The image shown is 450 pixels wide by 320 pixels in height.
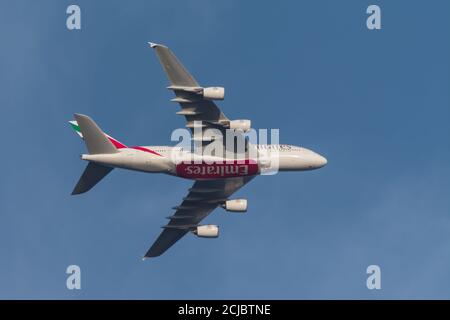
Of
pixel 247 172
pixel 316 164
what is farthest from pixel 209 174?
pixel 316 164

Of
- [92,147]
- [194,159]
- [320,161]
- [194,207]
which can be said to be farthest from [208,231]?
[92,147]

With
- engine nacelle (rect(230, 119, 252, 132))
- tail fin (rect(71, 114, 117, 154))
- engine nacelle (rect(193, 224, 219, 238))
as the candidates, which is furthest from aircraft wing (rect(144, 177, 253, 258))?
tail fin (rect(71, 114, 117, 154))

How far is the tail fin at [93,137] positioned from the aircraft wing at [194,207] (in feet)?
41.2

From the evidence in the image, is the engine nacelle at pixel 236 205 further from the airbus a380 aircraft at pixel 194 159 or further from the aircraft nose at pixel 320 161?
the aircraft nose at pixel 320 161

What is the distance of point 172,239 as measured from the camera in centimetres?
11688

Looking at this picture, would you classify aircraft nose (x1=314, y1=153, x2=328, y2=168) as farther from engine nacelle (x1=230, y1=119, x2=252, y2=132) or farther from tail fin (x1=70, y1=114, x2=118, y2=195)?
tail fin (x1=70, y1=114, x2=118, y2=195)

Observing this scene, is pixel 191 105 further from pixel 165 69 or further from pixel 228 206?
pixel 228 206

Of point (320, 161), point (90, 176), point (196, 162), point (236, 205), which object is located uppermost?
point (320, 161)

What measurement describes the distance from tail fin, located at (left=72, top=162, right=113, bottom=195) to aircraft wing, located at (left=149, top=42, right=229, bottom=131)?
10691 mm

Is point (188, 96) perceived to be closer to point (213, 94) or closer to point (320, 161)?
point (213, 94)

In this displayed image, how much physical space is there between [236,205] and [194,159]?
330 inches

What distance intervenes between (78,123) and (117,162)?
6156mm

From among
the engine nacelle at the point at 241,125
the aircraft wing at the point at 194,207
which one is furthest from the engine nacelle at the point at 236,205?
the engine nacelle at the point at 241,125

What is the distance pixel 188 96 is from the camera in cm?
10156
